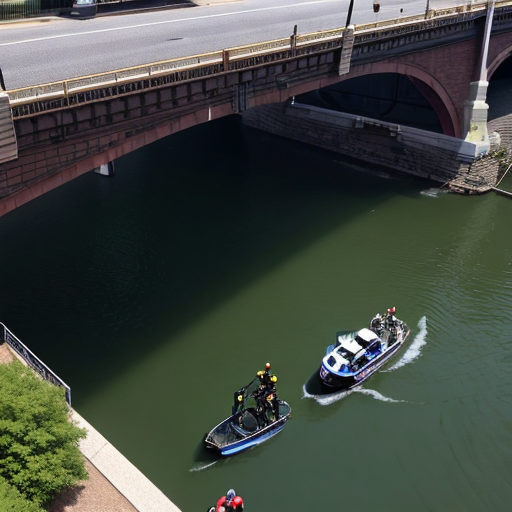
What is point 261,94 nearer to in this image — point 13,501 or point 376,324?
point 376,324

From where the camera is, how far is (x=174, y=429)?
69.7ft

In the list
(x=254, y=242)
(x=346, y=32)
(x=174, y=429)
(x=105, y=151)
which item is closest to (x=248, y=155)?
(x=254, y=242)

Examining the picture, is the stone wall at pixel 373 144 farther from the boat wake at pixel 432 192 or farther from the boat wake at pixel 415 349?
the boat wake at pixel 415 349

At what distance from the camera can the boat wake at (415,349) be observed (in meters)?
25.1

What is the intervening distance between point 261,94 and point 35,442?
18671 mm

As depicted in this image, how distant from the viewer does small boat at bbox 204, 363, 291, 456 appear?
66.4 ft

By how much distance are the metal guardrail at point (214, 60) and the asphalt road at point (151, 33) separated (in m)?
1.90

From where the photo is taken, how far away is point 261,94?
28.1m

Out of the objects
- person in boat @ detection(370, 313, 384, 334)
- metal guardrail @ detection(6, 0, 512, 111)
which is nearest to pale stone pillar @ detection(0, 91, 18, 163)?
metal guardrail @ detection(6, 0, 512, 111)

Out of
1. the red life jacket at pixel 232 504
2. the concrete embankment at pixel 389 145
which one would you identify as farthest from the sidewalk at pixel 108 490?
the concrete embankment at pixel 389 145

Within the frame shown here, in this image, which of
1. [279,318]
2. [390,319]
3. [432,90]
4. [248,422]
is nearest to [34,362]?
[248,422]

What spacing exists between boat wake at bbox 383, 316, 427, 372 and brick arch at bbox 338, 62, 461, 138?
52.7 feet

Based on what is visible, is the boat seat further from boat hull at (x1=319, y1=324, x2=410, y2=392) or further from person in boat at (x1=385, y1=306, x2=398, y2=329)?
person in boat at (x1=385, y1=306, x2=398, y2=329)

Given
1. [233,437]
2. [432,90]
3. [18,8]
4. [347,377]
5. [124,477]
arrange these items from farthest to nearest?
[432,90] → [18,8] → [347,377] → [233,437] → [124,477]
